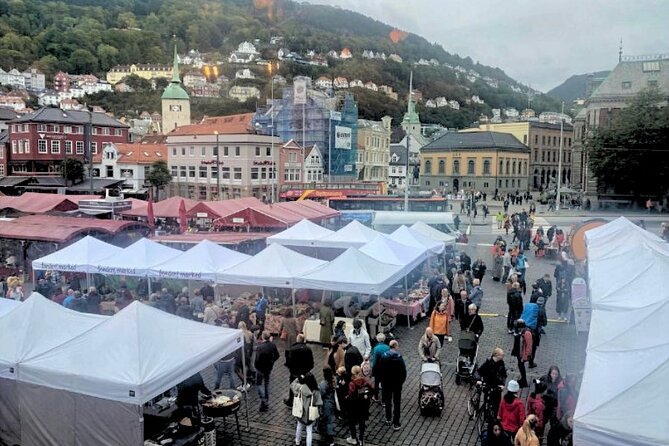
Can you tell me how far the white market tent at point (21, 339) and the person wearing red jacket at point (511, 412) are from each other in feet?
21.6

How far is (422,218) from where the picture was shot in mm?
27969

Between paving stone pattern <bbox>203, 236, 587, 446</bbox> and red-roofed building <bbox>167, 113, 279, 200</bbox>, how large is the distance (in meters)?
42.2

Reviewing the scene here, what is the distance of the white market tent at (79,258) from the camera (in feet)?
53.4

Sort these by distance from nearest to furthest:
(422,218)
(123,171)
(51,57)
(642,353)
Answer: (642,353) < (422,218) < (123,171) < (51,57)

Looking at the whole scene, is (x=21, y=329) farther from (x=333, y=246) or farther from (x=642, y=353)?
(x=333, y=246)

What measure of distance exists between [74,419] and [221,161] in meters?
52.0

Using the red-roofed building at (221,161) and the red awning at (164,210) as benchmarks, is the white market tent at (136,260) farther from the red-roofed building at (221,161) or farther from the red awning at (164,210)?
the red-roofed building at (221,161)

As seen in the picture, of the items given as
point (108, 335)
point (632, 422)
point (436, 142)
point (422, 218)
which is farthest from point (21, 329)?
point (436, 142)

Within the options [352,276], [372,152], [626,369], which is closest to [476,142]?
[372,152]

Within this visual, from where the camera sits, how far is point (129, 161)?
67.1 metres

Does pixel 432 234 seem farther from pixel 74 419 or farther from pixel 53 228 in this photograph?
pixel 74 419

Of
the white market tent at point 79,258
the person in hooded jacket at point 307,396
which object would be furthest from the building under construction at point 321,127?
the person in hooded jacket at point 307,396

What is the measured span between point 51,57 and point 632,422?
195 metres

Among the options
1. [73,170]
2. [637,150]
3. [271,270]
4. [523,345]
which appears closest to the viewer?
[523,345]
